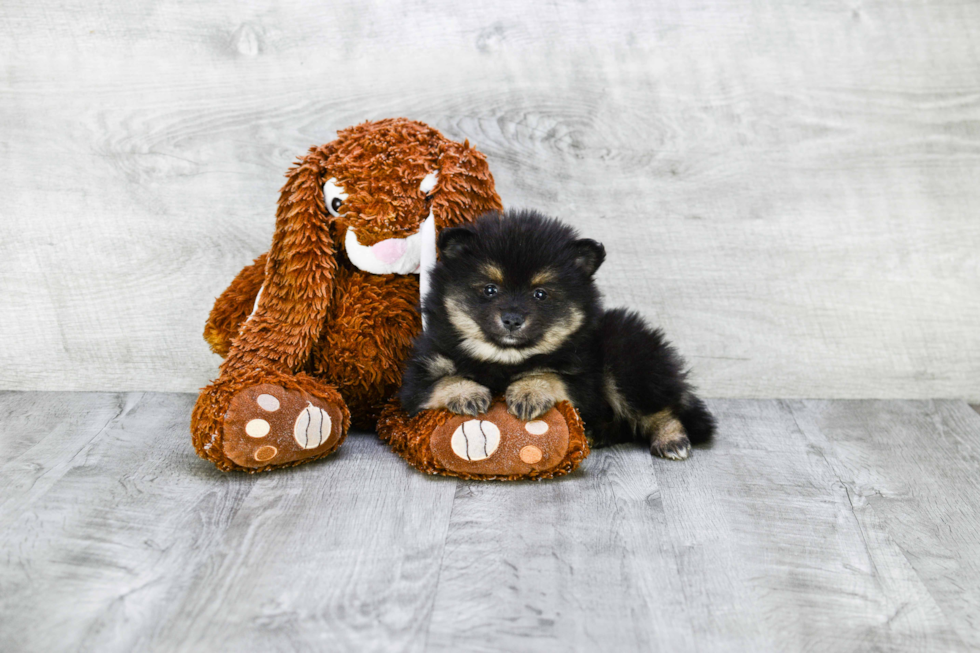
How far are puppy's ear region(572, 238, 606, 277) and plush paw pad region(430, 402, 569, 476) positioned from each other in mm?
366

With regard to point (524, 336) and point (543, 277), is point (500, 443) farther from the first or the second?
point (543, 277)

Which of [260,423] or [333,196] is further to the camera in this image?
[333,196]

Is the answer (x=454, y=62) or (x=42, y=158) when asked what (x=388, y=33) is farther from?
(x=42, y=158)

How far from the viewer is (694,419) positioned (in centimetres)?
220

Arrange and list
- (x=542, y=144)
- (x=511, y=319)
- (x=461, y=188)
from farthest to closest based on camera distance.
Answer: (x=542, y=144) → (x=461, y=188) → (x=511, y=319)

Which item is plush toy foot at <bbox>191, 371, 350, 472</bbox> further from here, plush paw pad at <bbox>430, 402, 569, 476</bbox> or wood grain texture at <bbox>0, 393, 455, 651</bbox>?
plush paw pad at <bbox>430, 402, 569, 476</bbox>

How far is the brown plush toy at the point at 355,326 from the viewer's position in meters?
1.90

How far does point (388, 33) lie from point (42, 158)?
1163mm

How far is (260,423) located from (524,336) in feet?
2.09

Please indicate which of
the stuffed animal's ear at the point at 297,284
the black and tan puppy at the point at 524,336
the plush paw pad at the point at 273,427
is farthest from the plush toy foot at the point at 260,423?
the black and tan puppy at the point at 524,336

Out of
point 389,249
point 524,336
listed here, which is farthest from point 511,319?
point 389,249

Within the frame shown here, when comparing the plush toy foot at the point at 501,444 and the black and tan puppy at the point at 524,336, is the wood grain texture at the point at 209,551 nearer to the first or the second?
the plush toy foot at the point at 501,444

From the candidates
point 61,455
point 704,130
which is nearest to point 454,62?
point 704,130

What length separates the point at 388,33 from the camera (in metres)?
2.57
